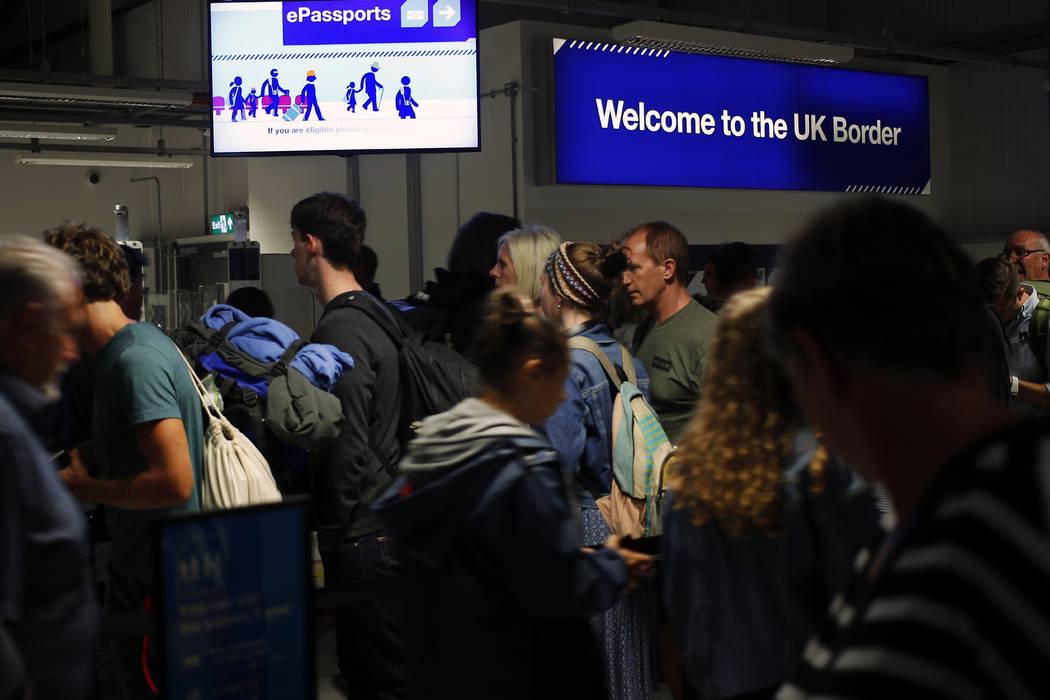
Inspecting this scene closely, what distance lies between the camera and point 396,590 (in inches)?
82.4

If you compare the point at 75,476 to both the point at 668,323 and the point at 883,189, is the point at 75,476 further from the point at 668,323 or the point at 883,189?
the point at 883,189

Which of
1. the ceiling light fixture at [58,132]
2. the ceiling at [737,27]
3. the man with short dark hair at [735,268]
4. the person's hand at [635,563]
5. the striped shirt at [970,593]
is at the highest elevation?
the ceiling at [737,27]

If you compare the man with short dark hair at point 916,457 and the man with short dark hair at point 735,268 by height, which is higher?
Answer: the man with short dark hair at point 735,268

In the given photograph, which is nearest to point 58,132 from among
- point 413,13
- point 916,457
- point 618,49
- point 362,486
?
point 618,49

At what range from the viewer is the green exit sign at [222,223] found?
16719 millimetres

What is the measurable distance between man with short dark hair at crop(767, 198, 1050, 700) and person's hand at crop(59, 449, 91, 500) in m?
1.94

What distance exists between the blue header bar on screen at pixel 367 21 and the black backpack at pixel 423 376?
3168 millimetres

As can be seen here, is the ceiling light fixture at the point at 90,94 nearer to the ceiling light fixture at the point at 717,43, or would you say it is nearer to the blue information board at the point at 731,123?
the blue information board at the point at 731,123

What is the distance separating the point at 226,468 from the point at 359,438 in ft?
1.58

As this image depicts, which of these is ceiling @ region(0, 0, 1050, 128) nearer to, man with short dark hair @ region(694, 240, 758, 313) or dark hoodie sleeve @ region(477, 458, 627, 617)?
man with short dark hair @ region(694, 240, 758, 313)

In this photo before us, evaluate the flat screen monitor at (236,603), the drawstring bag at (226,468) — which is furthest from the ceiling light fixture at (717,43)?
the flat screen monitor at (236,603)

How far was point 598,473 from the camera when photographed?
9.72 ft

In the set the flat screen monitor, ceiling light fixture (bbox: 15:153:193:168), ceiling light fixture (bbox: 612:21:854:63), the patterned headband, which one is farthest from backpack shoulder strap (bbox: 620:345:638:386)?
ceiling light fixture (bbox: 15:153:193:168)

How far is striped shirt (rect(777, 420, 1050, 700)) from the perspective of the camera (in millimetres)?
695
